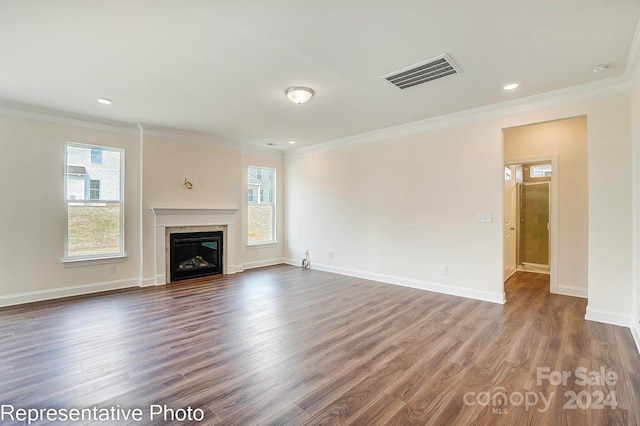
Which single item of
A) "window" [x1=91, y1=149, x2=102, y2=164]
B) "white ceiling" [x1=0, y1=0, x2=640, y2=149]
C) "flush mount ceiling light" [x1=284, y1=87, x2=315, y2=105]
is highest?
"white ceiling" [x1=0, y1=0, x2=640, y2=149]

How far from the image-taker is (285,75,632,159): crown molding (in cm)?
334

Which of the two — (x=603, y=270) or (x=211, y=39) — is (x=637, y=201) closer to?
(x=603, y=270)

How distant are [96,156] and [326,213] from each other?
13.7ft

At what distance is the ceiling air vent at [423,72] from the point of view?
2924 millimetres

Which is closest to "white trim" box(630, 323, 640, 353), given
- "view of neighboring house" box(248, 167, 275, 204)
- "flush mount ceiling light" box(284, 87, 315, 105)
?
"flush mount ceiling light" box(284, 87, 315, 105)

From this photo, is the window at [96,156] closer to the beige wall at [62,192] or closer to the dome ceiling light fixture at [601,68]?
the beige wall at [62,192]

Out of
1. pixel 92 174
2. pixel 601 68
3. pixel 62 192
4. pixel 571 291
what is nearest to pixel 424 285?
pixel 571 291

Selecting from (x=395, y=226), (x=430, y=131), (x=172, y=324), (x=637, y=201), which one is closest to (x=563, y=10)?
(x=637, y=201)

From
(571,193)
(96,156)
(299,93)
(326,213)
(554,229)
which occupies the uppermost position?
(299,93)

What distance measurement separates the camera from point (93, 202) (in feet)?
15.5

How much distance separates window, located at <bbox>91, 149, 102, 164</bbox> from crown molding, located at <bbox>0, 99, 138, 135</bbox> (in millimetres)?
359

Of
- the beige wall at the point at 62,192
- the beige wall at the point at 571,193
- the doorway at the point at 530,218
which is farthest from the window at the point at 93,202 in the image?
the doorway at the point at 530,218

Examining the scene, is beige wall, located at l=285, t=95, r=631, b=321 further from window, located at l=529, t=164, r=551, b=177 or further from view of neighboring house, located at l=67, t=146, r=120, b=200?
view of neighboring house, located at l=67, t=146, r=120, b=200

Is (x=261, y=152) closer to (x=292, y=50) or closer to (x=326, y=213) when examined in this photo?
(x=326, y=213)
